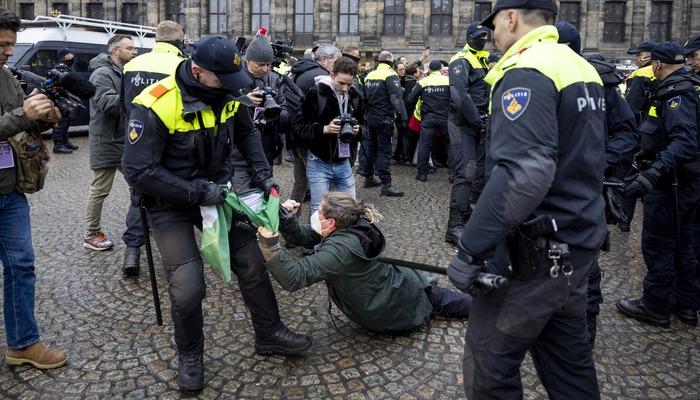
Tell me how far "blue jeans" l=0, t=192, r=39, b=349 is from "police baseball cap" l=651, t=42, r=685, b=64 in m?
4.72

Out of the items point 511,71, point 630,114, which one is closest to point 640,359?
point 630,114

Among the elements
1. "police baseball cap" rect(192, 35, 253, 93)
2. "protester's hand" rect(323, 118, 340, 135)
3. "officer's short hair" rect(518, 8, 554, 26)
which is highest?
"officer's short hair" rect(518, 8, 554, 26)

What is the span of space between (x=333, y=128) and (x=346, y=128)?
123mm

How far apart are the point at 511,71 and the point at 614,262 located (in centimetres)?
443

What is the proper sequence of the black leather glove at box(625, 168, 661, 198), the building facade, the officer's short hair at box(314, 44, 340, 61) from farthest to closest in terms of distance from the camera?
the building facade, the officer's short hair at box(314, 44, 340, 61), the black leather glove at box(625, 168, 661, 198)

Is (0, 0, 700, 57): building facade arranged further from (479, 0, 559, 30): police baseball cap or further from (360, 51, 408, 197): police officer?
(479, 0, 559, 30): police baseball cap

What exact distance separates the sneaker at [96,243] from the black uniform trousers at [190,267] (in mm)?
2896

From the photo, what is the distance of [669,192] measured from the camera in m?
4.61

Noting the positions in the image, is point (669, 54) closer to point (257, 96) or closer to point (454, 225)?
point (454, 225)

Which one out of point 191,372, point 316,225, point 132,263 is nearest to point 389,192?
point 132,263

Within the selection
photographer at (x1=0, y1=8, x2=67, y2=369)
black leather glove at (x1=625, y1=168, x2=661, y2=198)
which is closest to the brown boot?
photographer at (x1=0, y1=8, x2=67, y2=369)

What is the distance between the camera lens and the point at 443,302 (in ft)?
14.7

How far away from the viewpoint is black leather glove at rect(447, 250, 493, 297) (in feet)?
7.72

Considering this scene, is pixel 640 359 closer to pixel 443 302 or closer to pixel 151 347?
pixel 443 302
